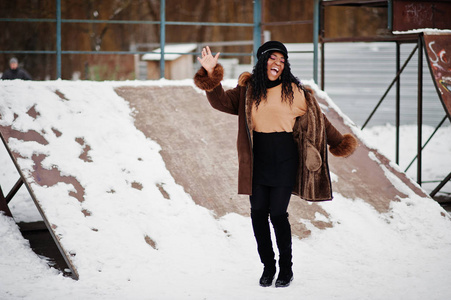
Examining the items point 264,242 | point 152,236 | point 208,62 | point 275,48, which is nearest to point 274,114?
point 275,48

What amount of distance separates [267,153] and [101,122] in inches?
94.1

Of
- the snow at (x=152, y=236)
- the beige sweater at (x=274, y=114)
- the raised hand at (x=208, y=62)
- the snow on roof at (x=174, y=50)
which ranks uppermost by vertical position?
the snow on roof at (x=174, y=50)

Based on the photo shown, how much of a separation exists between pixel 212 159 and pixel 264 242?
1.84 m

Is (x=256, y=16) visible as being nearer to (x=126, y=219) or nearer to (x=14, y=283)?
(x=126, y=219)

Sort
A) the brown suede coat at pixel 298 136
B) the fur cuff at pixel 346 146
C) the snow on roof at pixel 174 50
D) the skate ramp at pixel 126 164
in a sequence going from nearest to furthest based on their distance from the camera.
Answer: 1. the brown suede coat at pixel 298 136
2. the fur cuff at pixel 346 146
3. the skate ramp at pixel 126 164
4. the snow on roof at pixel 174 50

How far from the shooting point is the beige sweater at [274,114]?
169 inches

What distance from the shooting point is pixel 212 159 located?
607 centimetres

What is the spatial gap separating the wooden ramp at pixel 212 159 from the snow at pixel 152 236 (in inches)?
4.2

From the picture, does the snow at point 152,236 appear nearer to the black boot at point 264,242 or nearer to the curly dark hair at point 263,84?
the black boot at point 264,242

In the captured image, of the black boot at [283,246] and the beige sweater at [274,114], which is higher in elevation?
the beige sweater at [274,114]

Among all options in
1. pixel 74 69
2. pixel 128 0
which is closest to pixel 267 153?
pixel 74 69

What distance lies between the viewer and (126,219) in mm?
5125

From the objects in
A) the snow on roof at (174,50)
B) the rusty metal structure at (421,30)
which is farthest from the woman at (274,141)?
the snow on roof at (174,50)

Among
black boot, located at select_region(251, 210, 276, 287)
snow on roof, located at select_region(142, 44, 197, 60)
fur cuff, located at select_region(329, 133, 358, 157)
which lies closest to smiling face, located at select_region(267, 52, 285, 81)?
fur cuff, located at select_region(329, 133, 358, 157)
